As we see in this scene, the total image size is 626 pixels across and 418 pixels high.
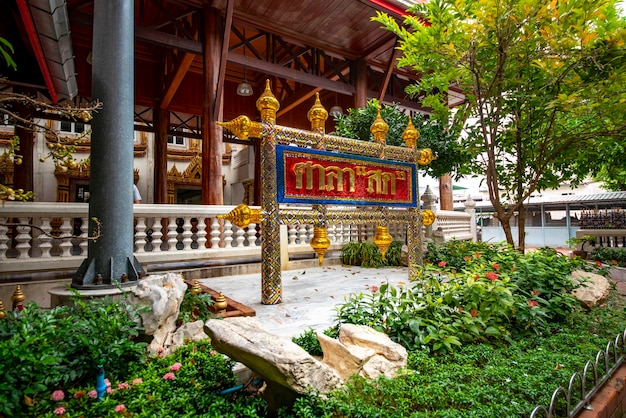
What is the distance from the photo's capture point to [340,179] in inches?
199

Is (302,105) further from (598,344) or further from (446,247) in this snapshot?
(598,344)

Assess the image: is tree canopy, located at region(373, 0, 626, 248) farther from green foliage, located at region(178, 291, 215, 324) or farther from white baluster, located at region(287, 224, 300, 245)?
green foliage, located at region(178, 291, 215, 324)

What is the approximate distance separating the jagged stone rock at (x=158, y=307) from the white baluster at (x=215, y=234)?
319 cm

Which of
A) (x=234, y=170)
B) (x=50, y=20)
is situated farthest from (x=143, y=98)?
(x=50, y=20)

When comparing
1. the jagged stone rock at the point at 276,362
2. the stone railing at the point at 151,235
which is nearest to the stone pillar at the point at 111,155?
the stone railing at the point at 151,235

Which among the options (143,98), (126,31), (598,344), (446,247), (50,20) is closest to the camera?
(598,344)

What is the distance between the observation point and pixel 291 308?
407cm

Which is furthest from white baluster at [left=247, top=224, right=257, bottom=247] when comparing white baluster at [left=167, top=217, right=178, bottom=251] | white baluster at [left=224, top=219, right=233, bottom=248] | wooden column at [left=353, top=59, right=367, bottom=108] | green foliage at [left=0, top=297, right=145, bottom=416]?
wooden column at [left=353, top=59, right=367, bottom=108]

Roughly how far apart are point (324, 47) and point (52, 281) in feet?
28.2

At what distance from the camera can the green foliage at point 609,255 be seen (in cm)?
903

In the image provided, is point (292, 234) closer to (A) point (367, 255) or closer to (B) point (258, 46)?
(A) point (367, 255)

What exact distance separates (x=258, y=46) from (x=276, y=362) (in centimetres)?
1184

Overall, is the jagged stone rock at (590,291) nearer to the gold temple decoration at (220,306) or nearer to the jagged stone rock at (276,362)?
the jagged stone rock at (276,362)

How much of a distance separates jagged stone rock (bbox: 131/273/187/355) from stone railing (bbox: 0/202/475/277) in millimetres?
836
